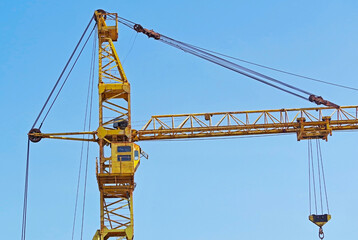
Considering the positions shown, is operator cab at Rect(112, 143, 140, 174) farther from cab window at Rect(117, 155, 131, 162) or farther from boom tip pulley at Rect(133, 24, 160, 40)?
boom tip pulley at Rect(133, 24, 160, 40)

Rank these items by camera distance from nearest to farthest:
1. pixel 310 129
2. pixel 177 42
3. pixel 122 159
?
pixel 122 159 < pixel 310 129 < pixel 177 42

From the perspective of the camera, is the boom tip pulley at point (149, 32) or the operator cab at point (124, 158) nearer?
the operator cab at point (124, 158)

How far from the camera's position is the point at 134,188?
245ft

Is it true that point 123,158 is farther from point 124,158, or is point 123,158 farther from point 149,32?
point 149,32

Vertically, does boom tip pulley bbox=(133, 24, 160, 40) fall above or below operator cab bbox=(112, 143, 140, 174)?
above

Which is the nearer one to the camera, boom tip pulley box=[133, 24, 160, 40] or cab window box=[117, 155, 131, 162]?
cab window box=[117, 155, 131, 162]

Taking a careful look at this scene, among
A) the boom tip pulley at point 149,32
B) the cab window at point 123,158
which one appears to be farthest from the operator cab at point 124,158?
the boom tip pulley at point 149,32

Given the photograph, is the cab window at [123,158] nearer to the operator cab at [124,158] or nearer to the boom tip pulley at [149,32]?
the operator cab at [124,158]

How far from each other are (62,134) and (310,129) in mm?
25163

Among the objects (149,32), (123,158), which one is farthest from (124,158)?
(149,32)

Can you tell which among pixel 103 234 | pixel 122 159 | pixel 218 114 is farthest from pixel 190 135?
pixel 103 234

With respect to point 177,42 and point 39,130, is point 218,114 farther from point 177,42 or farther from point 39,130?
point 39,130

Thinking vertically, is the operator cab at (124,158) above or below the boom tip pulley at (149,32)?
below

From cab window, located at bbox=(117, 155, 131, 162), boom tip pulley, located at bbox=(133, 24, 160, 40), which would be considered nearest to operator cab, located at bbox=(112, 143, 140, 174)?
cab window, located at bbox=(117, 155, 131, 162)
